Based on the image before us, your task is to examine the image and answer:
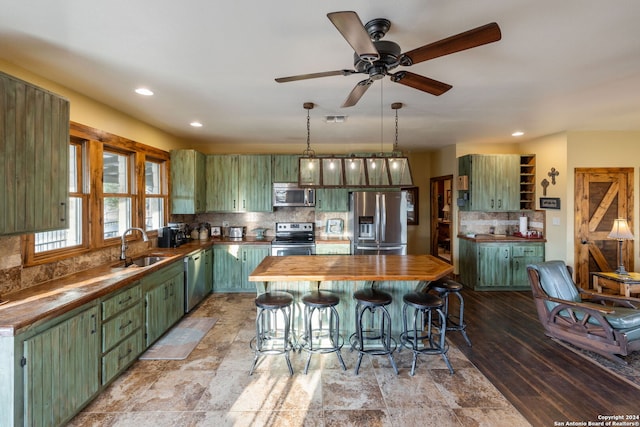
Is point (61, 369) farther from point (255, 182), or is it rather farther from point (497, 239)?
point (497, 239)

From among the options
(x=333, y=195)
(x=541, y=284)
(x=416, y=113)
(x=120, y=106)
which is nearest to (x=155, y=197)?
(x=120, y=106)

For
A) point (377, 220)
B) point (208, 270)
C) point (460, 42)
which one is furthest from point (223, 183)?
point (460, 42)

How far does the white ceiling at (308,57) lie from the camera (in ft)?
5.70

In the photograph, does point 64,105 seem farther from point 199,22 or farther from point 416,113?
point 416,113

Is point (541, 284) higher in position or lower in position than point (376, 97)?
lower

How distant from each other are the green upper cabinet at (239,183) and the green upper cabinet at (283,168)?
0.30 feet

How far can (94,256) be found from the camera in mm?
3166

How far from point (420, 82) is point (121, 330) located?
315cm

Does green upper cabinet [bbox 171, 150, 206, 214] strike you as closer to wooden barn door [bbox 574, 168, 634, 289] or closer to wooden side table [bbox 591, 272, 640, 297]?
wooden side table [bbox 591, 272, 640, 297]

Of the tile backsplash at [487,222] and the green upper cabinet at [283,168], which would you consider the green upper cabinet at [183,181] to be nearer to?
the green upper cabinet at [283,168]

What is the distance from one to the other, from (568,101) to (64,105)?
4825 millimetres

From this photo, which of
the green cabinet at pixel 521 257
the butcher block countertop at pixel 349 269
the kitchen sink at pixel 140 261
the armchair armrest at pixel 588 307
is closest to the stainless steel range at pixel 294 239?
the butcher block countertop at pixel 349 269

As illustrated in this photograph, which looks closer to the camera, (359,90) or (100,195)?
(359,90)

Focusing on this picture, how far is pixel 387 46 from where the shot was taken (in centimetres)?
176
